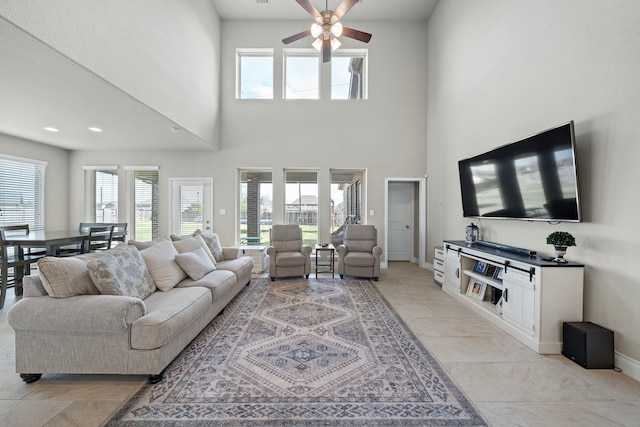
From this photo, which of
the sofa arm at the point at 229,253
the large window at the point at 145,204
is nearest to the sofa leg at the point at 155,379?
the sofa arm at the point at 229,253

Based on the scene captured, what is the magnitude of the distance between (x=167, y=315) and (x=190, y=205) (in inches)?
179

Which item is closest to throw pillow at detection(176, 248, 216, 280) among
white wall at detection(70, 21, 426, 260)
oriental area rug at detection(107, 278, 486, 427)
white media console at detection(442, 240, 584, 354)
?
oriental area rug at detection(107, 278, 486, 427)

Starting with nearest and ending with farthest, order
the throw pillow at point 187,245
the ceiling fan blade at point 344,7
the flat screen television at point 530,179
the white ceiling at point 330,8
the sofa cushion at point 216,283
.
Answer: the flat screen television at point 530,179 → the sofa cushion at point 216,283 → the ceiling fan blade at point 344,7 → the throw pillow at point 187,245 → the white ceiling at point 330,8

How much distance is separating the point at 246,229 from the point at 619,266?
19.2ft

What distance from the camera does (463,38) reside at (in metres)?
4.61

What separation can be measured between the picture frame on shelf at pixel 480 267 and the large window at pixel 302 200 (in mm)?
3412

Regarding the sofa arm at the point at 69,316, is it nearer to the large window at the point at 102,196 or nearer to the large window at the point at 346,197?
the large window at the point at 346,197

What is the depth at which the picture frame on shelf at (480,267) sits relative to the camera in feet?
11.5

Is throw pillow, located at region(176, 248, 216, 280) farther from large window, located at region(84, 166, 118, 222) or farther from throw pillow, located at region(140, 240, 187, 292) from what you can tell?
large window, located at region(84, 166, 118, 222)

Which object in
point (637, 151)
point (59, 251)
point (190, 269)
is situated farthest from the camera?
point (59, 251)

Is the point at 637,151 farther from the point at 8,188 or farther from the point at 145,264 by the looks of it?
the point at 8,188

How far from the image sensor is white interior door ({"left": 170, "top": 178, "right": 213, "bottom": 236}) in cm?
605

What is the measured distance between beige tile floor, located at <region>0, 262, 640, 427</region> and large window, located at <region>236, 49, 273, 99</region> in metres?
5.48

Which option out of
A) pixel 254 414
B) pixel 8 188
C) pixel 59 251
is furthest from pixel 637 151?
pixel 8 188
